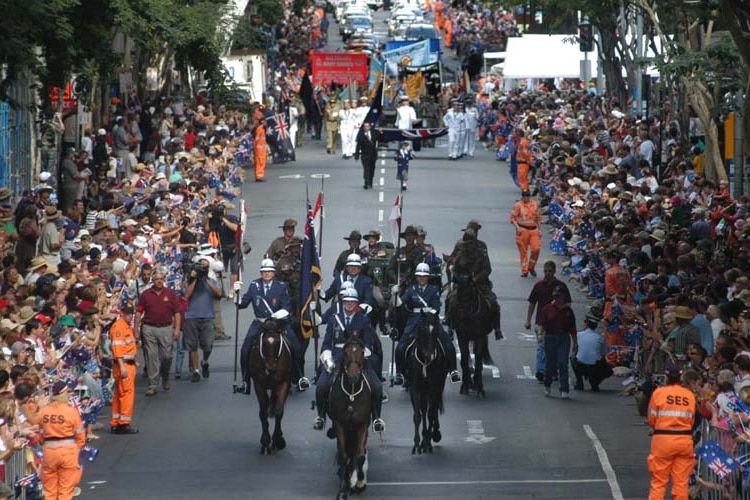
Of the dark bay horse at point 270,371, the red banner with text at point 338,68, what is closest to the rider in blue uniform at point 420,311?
the dark bay horse at point 270,371

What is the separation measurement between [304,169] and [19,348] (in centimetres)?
3297

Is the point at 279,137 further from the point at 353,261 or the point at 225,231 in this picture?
the point at 353,261

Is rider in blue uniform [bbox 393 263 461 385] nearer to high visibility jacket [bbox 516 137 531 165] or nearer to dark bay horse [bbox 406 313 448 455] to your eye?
dark bay horse [bbox 406 313 448 455]

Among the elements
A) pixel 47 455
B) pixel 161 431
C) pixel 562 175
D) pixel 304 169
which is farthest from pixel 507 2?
pixel 47 455

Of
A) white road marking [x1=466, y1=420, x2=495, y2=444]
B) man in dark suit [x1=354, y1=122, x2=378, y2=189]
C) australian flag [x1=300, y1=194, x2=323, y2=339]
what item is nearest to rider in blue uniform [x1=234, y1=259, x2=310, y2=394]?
australian flag [x1=300, y1=194, x2=323, y2=339]

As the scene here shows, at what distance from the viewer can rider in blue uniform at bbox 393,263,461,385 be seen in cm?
2159

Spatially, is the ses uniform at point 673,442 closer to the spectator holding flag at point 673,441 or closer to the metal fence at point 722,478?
the spectator holding flag at point 673,441

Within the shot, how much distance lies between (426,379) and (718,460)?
492 cm

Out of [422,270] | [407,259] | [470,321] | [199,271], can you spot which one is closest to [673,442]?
[422,270]

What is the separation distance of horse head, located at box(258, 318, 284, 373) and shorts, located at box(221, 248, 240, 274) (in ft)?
31.7

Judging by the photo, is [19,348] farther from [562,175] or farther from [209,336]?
[562,175]

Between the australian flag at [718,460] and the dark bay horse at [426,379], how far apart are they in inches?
177

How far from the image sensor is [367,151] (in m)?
44.8

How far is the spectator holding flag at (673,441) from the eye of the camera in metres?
17.3
